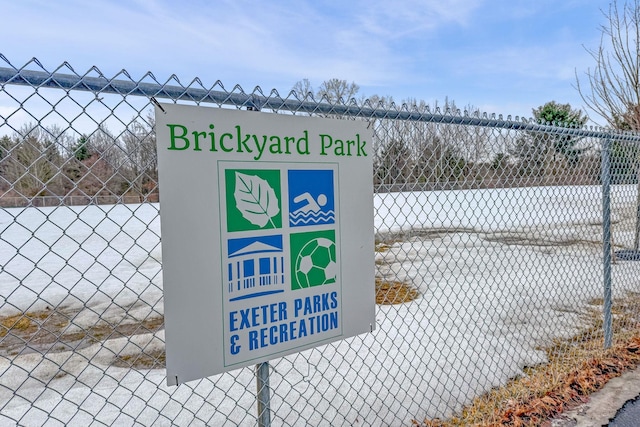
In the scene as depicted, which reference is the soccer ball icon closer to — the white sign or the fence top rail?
the white sign

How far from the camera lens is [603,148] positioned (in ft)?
12.8

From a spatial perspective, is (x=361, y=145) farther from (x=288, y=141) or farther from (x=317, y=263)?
(x=317, y=263)

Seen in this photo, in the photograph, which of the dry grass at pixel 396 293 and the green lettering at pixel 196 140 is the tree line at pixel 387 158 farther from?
the dry grass at pixel 396 293

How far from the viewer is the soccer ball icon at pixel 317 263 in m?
2.00

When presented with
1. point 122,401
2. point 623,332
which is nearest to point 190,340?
point 122,401

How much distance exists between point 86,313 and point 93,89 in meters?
5.55

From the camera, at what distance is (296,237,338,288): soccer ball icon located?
200cm

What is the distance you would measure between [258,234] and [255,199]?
15 centimetres

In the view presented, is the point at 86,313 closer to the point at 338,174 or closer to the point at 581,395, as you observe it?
the point at 338,174

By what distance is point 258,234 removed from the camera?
188cm

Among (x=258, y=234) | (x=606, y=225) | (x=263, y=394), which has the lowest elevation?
(x=263, y=394)

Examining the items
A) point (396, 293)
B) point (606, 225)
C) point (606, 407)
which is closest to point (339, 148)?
point (606, 407)

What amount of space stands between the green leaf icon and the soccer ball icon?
0.22 m

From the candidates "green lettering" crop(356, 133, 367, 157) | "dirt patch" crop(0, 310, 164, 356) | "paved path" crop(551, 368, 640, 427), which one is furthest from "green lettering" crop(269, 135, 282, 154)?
"dirt patch" crop(0, 310, 164, 356)
